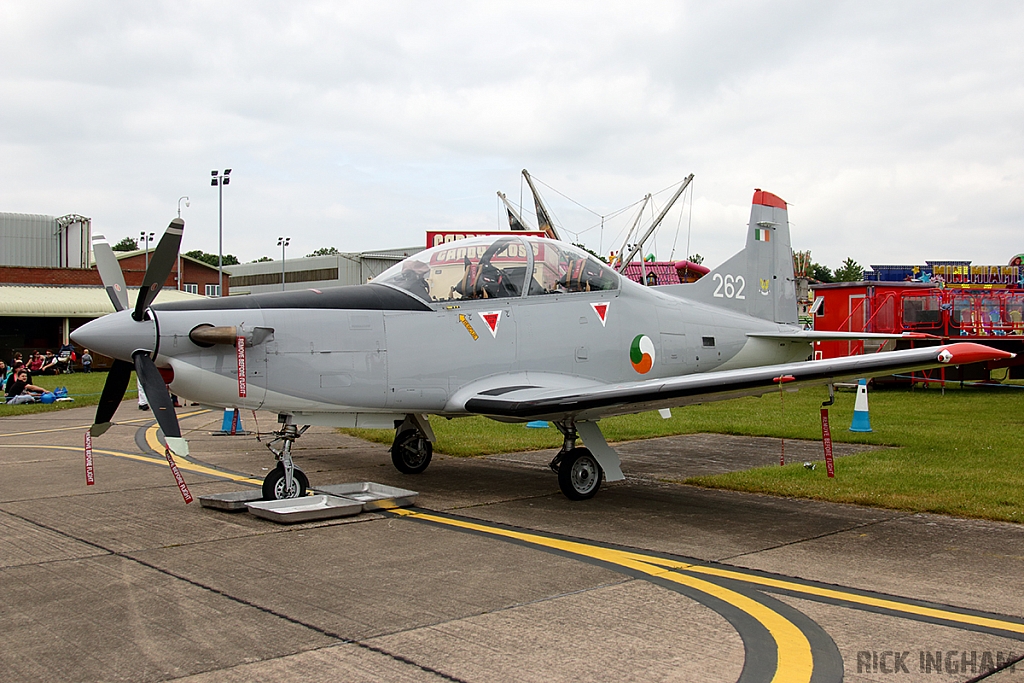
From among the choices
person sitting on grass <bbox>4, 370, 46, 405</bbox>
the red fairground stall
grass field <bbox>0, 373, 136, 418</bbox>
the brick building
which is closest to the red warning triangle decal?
grass field <bbox>0, 373, 136, 418</bbox>

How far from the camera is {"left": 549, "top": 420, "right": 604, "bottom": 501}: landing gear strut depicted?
352 inches

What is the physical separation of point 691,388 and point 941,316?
20.8 metres

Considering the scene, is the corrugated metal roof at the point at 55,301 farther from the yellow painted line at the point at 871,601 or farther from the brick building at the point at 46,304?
the yellow painted line at the point at 871,601

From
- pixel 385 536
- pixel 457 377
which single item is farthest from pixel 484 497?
pixel 385 536

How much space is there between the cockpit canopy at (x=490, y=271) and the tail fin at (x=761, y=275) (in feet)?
9.24

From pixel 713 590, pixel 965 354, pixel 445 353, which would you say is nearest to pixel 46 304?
pixel 445 353

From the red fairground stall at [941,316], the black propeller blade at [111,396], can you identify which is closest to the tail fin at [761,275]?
the black propeller blade at [111,396]

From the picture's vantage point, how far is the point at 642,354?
10.2 m

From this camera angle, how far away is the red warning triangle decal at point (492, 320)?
9.05 meters

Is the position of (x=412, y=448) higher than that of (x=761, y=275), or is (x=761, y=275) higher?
(x=761, y=275)

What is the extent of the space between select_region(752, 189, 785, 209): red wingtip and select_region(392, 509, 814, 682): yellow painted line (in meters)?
7.57

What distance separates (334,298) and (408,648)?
15.5 ft

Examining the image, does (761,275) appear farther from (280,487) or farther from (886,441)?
(280,487)

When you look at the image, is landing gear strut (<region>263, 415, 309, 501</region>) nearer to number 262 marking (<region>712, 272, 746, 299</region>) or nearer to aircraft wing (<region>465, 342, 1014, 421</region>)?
aircraft wing (<region>465, 342, 1014, 421</region>)
